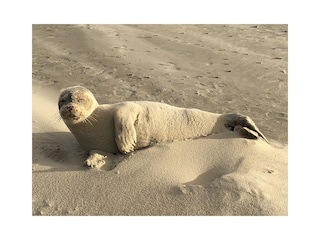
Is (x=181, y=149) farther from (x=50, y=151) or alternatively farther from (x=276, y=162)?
(x=50, y=151)

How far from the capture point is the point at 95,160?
3953 millimetres

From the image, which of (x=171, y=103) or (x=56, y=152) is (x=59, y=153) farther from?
(x=171, y=103)

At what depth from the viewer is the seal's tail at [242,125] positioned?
173 inches

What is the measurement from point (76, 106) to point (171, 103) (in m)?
2.56

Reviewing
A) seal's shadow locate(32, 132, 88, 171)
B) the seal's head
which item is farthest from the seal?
seal's shadow locate(32, 132, 88, 171)

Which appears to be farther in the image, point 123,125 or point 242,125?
point 242,125

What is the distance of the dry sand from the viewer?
3.43 meters

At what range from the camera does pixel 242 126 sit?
178 inches

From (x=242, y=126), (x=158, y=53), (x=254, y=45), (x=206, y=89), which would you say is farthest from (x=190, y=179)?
(x=254, y=45)

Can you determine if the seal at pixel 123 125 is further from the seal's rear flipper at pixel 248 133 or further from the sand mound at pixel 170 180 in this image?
the sand mound at pixel 170 180

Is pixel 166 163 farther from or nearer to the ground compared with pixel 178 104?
nearer to the ground

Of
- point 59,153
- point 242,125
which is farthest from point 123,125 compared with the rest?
point 242,125

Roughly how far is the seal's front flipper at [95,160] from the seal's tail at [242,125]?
153cm

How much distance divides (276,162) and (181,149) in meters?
1.01
